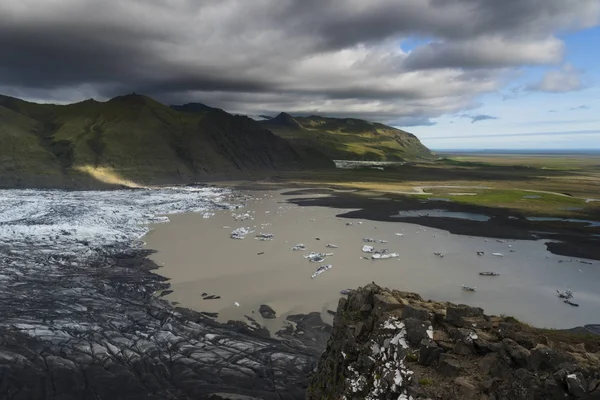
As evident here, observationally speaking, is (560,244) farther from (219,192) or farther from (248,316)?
(219,192)

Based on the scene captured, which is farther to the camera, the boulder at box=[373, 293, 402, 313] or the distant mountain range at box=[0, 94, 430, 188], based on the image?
the distant mountain range at box=[0, 94, 430, 188]

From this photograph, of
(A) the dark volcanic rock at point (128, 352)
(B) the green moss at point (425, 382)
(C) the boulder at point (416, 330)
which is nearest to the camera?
(B) the green moss at point (425, 382)

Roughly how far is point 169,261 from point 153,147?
97.8m

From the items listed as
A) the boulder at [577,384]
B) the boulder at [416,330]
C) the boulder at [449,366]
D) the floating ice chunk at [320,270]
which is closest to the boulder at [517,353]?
the boulder at [577,384]

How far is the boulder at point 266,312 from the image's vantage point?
24.2 metres

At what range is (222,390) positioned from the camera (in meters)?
17.0

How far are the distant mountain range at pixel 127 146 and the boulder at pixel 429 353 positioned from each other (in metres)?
102

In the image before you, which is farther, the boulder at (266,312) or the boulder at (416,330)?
the boulder at (266,312)

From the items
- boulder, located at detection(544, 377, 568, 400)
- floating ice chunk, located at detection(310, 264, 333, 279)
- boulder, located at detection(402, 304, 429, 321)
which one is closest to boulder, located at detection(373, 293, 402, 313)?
boulder, located at detection(402, 304, 429, 321)

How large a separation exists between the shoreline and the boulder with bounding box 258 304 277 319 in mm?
324

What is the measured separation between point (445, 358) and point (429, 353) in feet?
1.47

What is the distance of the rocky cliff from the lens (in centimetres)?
934

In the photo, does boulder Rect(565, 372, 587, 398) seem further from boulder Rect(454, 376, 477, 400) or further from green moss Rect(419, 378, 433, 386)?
green moss Rect(419, 378, 433, 386)

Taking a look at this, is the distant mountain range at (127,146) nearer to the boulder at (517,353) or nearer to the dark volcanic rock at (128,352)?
the dark volcanic rock at (128,352)
